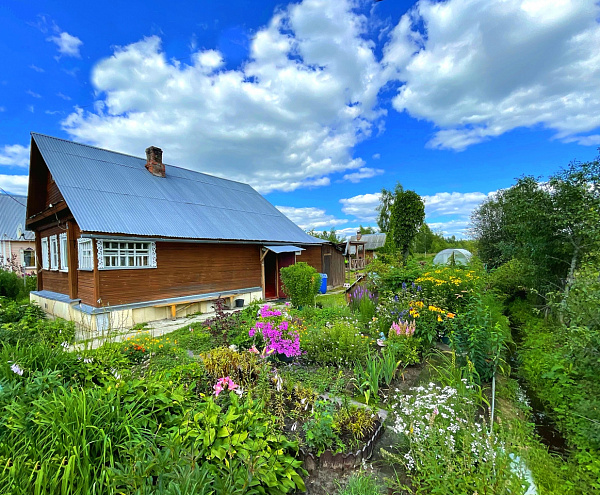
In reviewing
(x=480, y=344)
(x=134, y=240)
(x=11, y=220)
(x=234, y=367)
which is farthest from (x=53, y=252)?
(x=11, y=220)

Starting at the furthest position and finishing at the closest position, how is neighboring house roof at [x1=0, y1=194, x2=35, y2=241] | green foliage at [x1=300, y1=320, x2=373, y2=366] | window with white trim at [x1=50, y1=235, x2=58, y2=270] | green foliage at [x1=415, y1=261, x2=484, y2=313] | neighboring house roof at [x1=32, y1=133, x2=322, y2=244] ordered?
neighboring house roof at [x1=0, y1=194, x2=35, y2=241]
window with white trim at [x1=50, y1=235, x2=58, y2=270]
neighboring house roof at [x1=32, y1=133, x2=322, y2=244]
green foliage at [x1=415, y1=261, x2=484, y2=313]
green foliage at [x1=300, y1=320, x2=373, y2=366]

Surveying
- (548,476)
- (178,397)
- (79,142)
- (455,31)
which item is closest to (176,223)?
(79,142)

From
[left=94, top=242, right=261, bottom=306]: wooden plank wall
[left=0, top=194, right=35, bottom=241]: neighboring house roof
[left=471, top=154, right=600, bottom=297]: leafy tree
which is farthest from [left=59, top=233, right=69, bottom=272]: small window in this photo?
[left=0, top=194, right=35, bottom=241]: neighboring house roof

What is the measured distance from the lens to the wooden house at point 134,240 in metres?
7.80

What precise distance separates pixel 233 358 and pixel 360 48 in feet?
23.5

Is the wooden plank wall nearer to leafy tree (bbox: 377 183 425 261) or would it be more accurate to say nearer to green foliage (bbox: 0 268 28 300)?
green foliage (bbox: 0 268 28 300)

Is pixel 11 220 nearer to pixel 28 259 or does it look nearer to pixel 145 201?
pixel 28 259

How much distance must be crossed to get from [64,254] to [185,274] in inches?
163

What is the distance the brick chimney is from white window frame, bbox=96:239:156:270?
4.54 meters

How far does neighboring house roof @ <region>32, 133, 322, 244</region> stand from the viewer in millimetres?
8117

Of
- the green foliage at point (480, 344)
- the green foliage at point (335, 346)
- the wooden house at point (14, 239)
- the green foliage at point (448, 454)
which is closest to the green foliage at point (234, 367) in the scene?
the green foliage at point (335, 346)

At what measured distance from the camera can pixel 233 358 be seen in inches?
126

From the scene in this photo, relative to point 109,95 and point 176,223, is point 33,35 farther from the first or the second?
point 176,223

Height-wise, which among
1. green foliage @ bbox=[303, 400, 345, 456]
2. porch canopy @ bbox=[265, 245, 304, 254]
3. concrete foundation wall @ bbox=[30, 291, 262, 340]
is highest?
porch canopy @ bbox=[265, 245, 304, 254]
